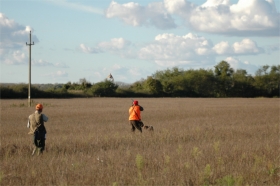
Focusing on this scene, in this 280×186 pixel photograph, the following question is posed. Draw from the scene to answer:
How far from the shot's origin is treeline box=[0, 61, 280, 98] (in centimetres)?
8456

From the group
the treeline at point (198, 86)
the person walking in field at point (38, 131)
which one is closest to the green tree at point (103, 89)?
the treeline at point (198, 86)

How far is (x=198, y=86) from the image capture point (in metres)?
96.4

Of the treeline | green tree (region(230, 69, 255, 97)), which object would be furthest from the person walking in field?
green tree (region(230, 69, 255, 97))

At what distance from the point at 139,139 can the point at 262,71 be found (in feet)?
322

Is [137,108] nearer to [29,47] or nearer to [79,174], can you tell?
[79,174]

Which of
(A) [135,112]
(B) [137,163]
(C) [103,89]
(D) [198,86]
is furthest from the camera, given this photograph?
(D) [198,86]

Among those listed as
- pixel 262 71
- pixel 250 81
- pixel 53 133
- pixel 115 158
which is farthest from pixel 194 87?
pixel 115 158

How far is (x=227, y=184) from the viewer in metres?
8.54

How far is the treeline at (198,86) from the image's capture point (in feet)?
277

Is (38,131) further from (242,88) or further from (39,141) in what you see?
(242,88)

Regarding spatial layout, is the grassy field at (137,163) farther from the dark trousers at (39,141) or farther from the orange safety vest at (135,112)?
the orange safety vest at (135,112)

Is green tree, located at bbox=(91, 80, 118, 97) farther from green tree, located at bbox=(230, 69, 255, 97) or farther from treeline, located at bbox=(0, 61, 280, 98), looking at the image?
green tree, located at bbox=(230, 69, 255, 97)

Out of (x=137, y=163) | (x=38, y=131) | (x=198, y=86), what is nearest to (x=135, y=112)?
(x=38, y=131)

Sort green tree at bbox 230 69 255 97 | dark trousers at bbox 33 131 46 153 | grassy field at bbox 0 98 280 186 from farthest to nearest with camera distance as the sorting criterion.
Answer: green tree at bbox 230 69 255 97, dark trousers at bbox 33 131 46 153, grassy field at bbox 0 98 280 186
